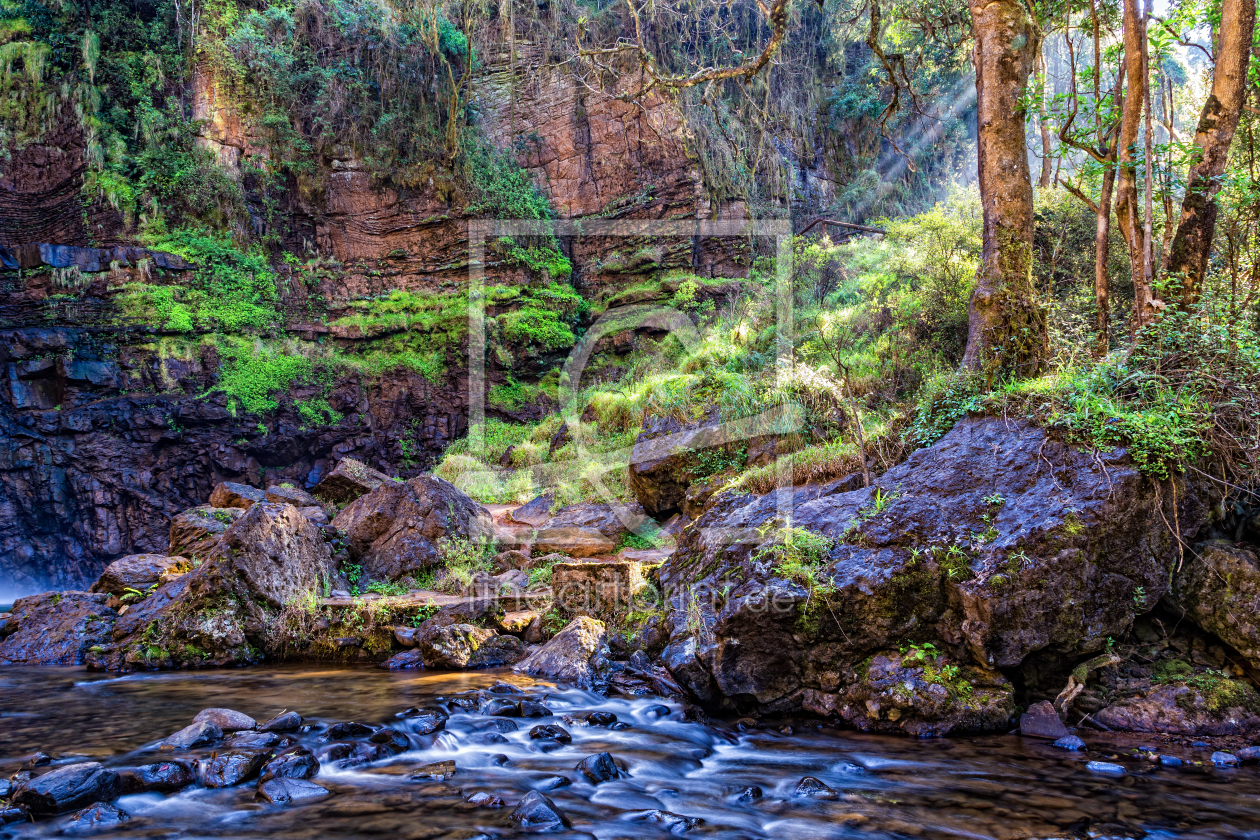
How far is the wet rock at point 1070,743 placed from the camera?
4355 millimetres

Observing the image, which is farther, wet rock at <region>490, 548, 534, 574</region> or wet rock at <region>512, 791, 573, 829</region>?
wet rock at <region>490, 548, 534, 574</region>

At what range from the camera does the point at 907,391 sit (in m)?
9.19

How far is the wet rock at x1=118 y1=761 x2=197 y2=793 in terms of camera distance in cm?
406

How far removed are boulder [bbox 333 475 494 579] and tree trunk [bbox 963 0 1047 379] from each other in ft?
23.3

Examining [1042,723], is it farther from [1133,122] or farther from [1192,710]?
[1133,122]

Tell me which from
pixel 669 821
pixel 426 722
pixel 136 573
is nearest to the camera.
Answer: pixel 669 821

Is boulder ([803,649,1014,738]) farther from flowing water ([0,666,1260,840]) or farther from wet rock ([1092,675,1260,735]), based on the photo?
wet rock ([1092,675,1260,735])

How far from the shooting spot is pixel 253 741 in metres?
4.78

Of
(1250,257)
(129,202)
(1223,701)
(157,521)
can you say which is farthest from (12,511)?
(1250,257)

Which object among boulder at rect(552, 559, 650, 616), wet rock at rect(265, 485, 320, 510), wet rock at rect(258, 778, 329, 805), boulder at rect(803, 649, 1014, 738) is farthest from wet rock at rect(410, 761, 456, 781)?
wet rock at rect(265, 485, 320, 510)

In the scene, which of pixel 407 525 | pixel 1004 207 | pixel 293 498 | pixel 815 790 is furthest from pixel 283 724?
pixel 1004 207

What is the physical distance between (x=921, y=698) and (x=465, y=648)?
180 inches

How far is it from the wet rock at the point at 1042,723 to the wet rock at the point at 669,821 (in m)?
2.51

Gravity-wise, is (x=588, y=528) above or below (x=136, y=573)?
above
